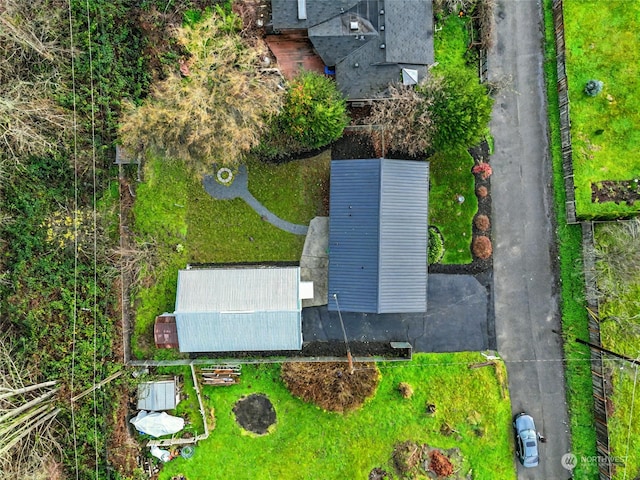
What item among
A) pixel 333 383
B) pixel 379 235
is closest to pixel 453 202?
pixel 379 235

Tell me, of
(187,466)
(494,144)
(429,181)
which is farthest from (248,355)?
(494,144)

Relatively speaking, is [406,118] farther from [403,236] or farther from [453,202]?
[403,236]

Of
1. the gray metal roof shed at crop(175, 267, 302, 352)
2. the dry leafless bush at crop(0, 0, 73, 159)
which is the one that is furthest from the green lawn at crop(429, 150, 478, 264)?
the dry leafless bush at crop(0, 0, 73, 159)

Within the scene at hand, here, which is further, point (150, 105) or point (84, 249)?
point (84, 249)

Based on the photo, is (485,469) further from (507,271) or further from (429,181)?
(429,181)

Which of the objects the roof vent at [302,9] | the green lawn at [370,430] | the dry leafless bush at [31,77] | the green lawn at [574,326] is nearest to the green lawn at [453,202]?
the green lawn at [574,326]
